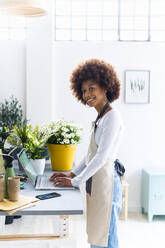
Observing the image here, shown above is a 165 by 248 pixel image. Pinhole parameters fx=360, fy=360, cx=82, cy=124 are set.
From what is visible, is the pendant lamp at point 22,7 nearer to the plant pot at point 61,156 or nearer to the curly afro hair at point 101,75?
the curly afro hair at point 101,75

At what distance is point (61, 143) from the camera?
2893 millimetres

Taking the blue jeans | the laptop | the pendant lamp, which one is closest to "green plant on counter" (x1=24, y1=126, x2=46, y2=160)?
the laptop

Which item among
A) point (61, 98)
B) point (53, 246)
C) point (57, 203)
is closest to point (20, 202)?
point (57, 203)

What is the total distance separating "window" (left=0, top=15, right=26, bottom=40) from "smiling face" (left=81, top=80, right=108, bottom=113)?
3125 millimetres

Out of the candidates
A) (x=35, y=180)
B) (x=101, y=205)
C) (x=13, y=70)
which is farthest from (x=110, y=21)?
(x=101, y=205)

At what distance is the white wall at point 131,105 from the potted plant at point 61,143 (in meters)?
2.08

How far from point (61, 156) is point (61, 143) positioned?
0.35 ft

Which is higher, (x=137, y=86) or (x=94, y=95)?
(x=137, y=86)

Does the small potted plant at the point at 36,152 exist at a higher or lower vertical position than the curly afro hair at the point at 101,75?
lower

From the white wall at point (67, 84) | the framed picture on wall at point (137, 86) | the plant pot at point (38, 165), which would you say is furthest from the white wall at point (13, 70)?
the plant pot at point (38, 165)

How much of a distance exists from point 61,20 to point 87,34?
0.43m

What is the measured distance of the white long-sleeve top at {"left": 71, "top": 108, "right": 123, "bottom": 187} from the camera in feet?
7.25

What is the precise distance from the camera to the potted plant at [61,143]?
9.50 ft

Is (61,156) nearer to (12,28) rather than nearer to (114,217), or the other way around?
(114,217)
